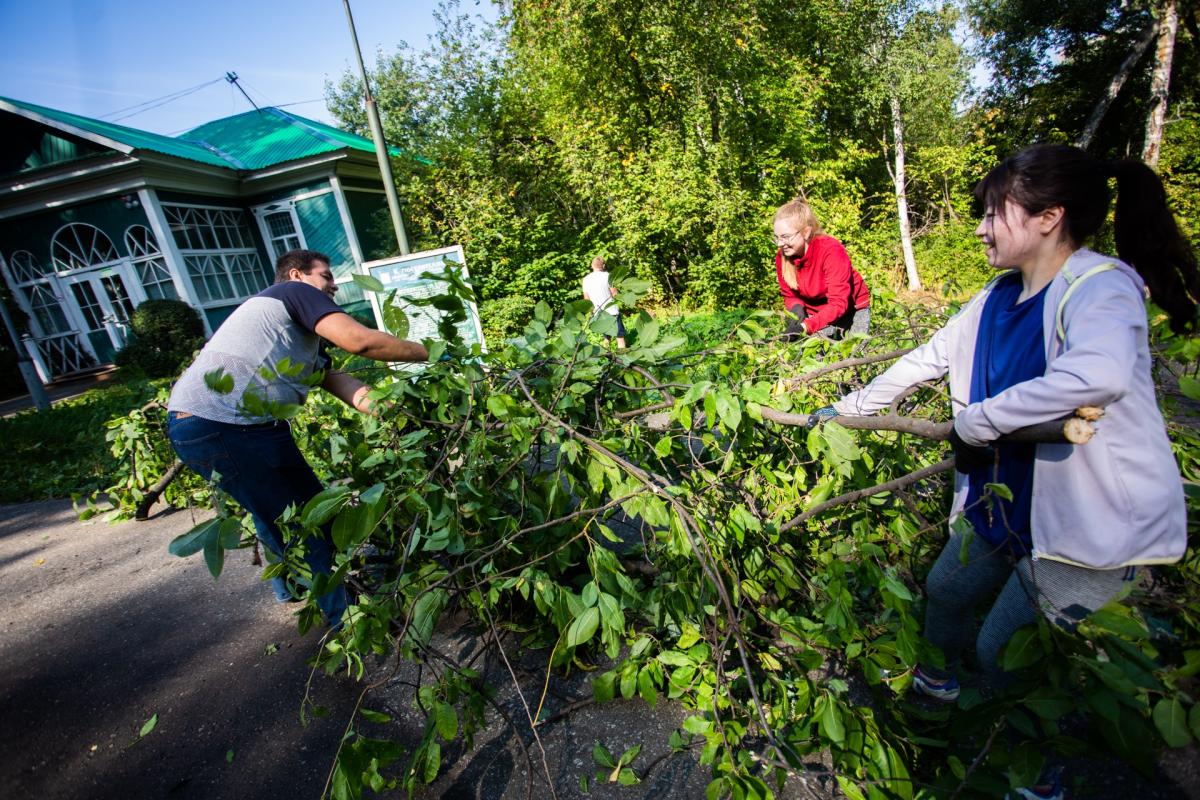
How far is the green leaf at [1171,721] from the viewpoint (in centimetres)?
88

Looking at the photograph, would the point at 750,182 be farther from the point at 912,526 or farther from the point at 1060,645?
the point at 1060,645

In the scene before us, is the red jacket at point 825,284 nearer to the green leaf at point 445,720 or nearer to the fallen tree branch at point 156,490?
the green leaf at point 445,720

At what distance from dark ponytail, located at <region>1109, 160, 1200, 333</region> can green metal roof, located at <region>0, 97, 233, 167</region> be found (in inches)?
652

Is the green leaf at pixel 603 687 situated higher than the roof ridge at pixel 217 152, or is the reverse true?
the roof ridge at pixel 217 152

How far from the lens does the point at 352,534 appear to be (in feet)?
4.47

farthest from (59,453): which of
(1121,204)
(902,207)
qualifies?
(902,207)

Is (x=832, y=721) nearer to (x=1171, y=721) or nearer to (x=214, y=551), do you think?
(x=1171, y=721)

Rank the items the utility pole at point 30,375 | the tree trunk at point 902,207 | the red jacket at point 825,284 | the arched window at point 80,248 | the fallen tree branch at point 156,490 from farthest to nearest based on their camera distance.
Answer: the tree trunk at point 902,207
the arched window at point 80,248
the utility pole at point 30,375
the fallen tree branch at point 156,490
the red jacket at point 825,284

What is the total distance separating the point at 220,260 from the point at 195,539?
1778 centimetres

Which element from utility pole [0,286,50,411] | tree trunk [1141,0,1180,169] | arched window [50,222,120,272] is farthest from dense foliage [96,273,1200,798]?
arched window [50,222,120,272]

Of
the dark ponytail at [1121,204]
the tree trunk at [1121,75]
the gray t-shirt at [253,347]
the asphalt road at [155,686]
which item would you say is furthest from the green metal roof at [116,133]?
the tree trunk at [1121,75]

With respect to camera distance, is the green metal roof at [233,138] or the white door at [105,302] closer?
the green metal roof at [233,138]

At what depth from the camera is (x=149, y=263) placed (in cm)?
1398

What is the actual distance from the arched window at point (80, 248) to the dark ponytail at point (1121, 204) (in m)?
18.3
